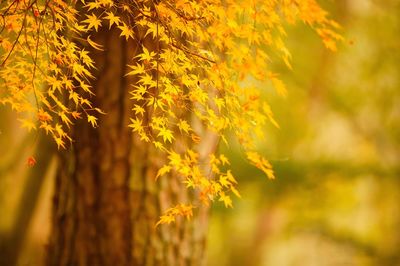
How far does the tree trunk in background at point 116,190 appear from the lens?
9.39 feet

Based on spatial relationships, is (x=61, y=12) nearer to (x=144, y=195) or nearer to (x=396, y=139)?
(x=144, y=195)

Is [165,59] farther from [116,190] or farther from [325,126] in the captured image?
[325,126]

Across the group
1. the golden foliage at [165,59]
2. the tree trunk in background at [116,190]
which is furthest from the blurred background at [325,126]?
the golden foliage at [165,59]

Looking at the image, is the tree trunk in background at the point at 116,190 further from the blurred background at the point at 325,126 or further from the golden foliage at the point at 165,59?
the blurred background at the point at 325,126

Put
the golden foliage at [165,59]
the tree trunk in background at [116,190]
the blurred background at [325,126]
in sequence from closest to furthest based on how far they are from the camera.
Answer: the golden foliage at [165,59] → the tree trunk in background at [116,190] → the blurred background at [325,126]

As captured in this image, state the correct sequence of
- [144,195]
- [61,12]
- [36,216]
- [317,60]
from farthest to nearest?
1. [317,60]
2. [36,216]
3. [144,195]
4. [61,12]

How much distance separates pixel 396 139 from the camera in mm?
8703

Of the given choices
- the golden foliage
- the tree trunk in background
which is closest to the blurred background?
the tree trunk in background

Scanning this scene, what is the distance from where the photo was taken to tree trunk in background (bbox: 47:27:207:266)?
286 cm

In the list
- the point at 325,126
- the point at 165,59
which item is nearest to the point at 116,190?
the point at 165,59

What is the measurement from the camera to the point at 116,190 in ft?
9.54

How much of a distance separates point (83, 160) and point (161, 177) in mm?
479

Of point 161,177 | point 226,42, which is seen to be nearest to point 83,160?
point 161,177

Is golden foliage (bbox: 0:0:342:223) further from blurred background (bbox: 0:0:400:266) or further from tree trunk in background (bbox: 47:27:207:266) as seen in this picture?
blurred background (bbox: 0:0:400:266)
